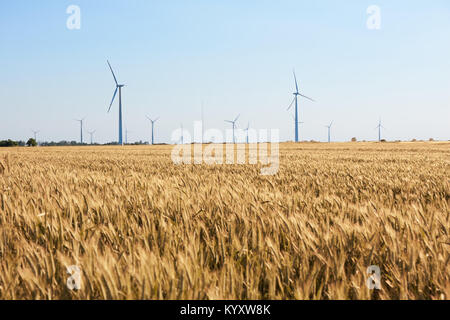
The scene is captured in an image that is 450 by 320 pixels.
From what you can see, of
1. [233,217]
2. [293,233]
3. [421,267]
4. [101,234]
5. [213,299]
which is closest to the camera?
[213,299]

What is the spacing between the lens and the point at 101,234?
226 cm

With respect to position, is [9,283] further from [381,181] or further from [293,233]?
[381,181]

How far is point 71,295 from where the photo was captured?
1380 mm

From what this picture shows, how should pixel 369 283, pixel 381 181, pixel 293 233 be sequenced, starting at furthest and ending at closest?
1. pixel 381 181
2. pixel 293 233
3. pixel 369 283

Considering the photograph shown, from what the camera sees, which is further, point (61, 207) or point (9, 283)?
point (61, 207)

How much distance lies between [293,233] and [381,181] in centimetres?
384

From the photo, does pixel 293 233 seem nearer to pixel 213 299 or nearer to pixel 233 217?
pixel 233 217

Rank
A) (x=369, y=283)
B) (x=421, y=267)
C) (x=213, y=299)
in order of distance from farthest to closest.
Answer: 1. (x=421, y=267)
2. (x=369, y=283)
3. (x=213, y=299)

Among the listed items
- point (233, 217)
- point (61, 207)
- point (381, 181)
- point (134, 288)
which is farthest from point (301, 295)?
point (381, 181)

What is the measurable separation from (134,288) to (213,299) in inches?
14.5

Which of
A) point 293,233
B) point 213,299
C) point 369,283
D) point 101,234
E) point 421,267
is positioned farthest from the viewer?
point 101,234
